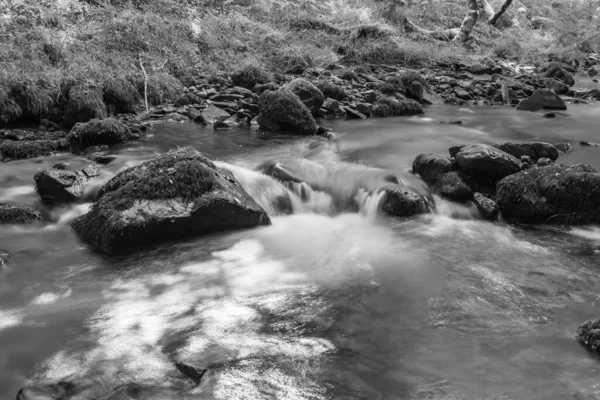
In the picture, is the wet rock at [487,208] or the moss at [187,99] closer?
the wet rock at [487,208]

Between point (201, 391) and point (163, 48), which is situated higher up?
point (163, 48)

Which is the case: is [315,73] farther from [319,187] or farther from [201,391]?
[201,391]

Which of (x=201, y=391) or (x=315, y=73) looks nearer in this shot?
(x=201, y=391)

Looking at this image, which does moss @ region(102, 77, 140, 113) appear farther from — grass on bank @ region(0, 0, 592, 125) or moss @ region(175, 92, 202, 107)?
moss @ region(175, 92, 202, 107)

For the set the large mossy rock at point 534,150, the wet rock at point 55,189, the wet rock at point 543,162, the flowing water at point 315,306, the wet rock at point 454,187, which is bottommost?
the flowing water at point 315,306

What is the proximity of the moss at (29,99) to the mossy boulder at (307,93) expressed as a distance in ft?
18.2

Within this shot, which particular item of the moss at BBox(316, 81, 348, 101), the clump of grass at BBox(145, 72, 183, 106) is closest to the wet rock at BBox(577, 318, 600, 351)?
the moss at BBox(316, 81, 348, 101)

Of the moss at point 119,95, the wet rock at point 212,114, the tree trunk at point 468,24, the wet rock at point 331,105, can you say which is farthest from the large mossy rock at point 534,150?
the tree trunk at point 468,24

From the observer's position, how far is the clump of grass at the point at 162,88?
43.3 feet

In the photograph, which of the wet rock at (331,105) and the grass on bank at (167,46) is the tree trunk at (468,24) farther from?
the wet rock at (331,105)

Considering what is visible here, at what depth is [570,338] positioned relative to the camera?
414cm

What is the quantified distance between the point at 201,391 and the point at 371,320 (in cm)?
169

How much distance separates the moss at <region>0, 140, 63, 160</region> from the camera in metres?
8.91

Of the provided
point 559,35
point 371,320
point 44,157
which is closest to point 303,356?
point 371,320
